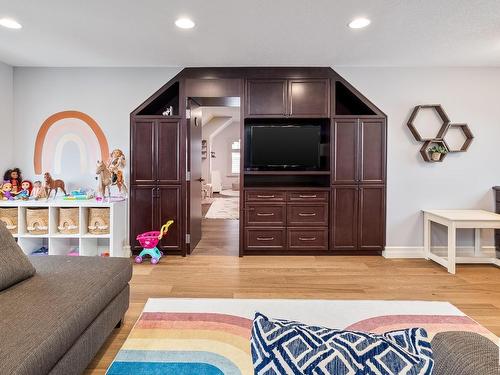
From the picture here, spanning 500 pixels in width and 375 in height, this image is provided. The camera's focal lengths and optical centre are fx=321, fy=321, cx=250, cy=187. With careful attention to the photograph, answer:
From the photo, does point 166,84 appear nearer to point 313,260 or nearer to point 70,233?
point 70,233

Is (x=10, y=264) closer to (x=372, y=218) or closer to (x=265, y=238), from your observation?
(x=265, y=238)

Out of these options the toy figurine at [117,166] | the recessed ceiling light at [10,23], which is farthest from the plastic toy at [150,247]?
the recessed ceiling light at [10,23]

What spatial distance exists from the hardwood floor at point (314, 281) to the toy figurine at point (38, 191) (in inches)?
53.9

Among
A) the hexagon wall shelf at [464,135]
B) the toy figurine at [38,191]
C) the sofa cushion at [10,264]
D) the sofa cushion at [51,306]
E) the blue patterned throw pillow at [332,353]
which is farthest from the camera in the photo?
the hexagon wall shelf at [464,135]

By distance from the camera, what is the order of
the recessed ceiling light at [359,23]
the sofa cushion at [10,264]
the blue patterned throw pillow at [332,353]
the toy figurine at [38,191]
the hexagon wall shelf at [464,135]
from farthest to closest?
1. the hexagon wall shelf at [464,135]
2. the toy figurine at [38,191]
3. the recessed ceiling light at [359,23]
4. the sofa cushion at [10,264]
5. the blue patterned throw pillow at [332,353]

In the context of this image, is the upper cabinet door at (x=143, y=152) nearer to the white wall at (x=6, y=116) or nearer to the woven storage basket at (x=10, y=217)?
the woven storage basket at (x=10, y=217)

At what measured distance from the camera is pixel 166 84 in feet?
13.3

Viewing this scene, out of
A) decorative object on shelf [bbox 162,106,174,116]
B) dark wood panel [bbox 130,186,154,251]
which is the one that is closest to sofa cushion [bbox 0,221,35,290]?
dark wood panel [bbox 130,186,154,251]

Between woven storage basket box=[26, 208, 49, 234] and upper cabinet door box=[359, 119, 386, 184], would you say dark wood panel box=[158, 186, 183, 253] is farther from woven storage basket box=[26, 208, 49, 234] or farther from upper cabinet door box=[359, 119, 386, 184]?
upper cabinet door box=[359, 119, 386, 184]

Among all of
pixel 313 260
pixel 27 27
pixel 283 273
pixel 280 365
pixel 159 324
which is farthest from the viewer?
pixel 313 260

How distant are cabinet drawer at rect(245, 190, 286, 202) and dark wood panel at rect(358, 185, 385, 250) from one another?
1.02m

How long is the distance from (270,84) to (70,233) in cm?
293

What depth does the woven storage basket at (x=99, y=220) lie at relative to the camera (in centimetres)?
361

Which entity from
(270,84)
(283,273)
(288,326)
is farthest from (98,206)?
(288,326)
